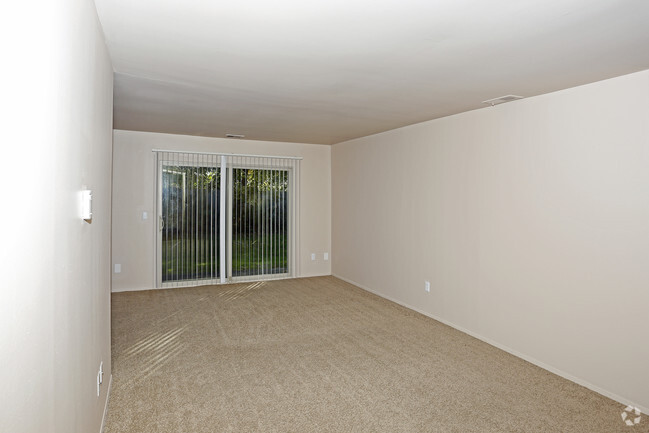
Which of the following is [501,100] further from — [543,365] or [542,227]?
[543,365]

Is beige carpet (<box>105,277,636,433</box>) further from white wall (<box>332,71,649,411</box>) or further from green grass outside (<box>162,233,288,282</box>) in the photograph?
green grass outside (<box>162,233,288,282</box>)

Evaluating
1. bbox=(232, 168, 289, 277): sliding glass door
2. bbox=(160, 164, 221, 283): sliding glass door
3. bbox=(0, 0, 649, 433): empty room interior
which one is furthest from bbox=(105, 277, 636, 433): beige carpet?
bbox=(232, 168, 289, 277): sliding glass door

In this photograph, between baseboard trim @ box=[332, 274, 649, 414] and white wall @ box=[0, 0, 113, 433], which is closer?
white wall @ box=[0, 0, 113, 433]

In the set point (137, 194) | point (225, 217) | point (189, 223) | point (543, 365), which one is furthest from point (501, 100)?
point (137, 194)

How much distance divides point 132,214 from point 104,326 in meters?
3.86

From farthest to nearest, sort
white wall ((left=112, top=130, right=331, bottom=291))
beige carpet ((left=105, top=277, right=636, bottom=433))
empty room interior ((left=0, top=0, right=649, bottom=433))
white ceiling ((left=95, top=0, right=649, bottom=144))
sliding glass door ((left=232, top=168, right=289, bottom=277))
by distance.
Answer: sliding glass door ((left=232, top=168, right=289, bottom=277)) < white wall ((left=112, top=130, right=331, bottom=291)) < beige carpet ((left=105, top=277, right=636, bottom=433)) < white ceiling ((left=95, top=0, right=649, bottom=144)) < empty room interior ((left=0, top=0, right=649, bottom=433))

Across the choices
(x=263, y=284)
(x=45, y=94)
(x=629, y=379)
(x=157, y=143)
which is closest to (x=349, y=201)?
(x=263, y=284)

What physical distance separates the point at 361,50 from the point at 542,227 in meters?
2.27

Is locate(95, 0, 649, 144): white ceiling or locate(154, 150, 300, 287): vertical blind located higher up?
locate(95, 0, 649, 144): white ceiling

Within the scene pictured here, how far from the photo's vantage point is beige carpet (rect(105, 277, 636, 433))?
2730mm

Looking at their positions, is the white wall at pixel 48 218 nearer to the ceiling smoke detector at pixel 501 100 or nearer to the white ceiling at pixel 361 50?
the white ceiling at pixel 361 50

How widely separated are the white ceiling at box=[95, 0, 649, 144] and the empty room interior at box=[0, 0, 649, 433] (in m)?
0.02

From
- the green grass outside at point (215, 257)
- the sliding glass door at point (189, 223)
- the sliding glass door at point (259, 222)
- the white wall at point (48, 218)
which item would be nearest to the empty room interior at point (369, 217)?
the white wall at point (48, 218)

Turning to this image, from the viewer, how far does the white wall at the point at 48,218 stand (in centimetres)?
95
